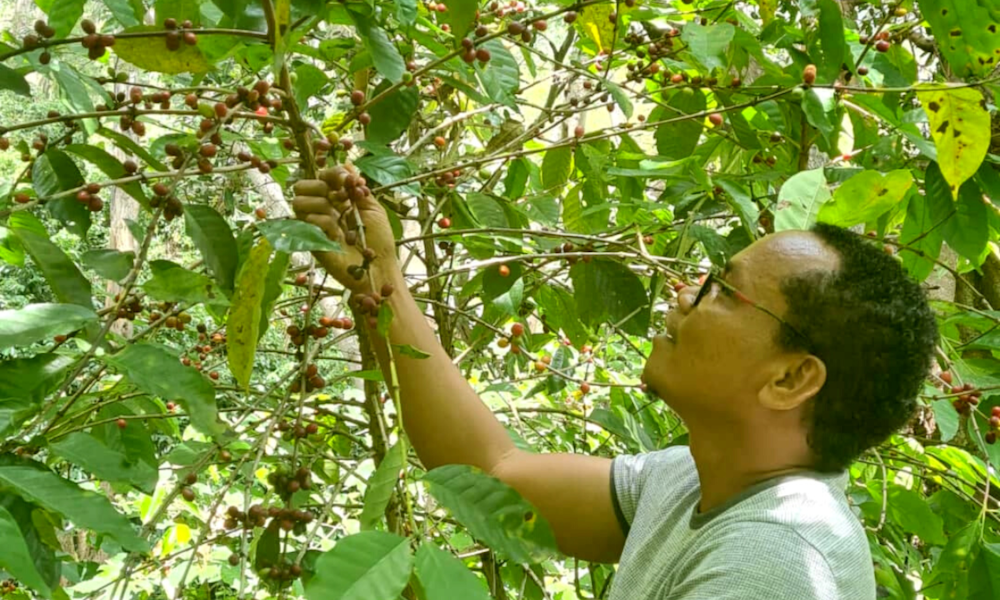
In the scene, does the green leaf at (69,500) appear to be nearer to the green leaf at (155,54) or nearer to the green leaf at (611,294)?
the green leaf at (155,54)

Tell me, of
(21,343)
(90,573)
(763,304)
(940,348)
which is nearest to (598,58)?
(763,304)

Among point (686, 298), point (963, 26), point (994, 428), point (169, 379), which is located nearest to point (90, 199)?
point (169, 379)

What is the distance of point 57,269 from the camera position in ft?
3.12

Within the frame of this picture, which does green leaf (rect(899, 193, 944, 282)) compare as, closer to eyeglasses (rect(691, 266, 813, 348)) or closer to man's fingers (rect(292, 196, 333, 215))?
eyeglasses (rect(691, 266, 813, 348))

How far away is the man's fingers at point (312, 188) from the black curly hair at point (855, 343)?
0.59m

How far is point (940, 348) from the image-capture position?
1.57m

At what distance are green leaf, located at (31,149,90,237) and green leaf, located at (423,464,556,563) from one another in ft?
2.19

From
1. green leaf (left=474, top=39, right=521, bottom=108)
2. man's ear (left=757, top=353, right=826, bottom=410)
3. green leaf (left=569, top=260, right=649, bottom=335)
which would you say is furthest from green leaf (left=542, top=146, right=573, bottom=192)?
man's ear (left=757, top=353, right=826, bottom=410)

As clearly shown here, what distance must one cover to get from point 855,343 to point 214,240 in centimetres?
78

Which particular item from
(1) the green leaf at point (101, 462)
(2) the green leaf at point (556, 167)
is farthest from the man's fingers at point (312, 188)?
(2) the green leaf at point (556, 167)

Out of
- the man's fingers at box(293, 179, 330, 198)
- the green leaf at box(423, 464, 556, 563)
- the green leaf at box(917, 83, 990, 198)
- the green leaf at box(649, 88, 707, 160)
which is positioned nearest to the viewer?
the green leaf at box(423, 464, 556, 563)

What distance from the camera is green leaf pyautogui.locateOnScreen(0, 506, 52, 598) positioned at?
1.87ft

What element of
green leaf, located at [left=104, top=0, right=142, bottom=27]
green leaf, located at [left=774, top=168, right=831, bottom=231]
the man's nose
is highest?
green leaf, located at [left=104, top=0, right=142, bottom=27]

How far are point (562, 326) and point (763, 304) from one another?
728 millimetres
